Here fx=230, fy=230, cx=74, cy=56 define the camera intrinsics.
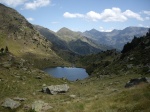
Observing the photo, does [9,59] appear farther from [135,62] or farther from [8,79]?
[135,62]

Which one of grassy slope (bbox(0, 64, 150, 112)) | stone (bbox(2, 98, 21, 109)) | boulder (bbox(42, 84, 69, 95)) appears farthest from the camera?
boulder (bbox(42, 84, 69, 95))

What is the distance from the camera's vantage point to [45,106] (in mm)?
30984

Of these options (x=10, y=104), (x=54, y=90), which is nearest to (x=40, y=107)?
(x=10, y=104)

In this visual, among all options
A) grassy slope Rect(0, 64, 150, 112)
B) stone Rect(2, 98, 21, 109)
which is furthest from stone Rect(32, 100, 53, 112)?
stone Rect(2, 98, 21, 109)

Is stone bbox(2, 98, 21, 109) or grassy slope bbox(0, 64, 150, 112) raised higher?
grassy slope bbox(0, 64, 150, 112)

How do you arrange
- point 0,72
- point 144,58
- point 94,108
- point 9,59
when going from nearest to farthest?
1. point 94,108
2. point 0,72
3. point 9,59
4. point 144,58

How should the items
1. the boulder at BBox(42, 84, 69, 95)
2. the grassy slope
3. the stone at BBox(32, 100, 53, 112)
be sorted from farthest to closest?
the boulder at BBox(42, 84, 69, 95)
the stone at BBox(32, 100, 53, 112)
the grassy slope

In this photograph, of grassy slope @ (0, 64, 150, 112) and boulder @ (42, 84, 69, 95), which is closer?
grassy slope @ (0, 64, 150, 112)

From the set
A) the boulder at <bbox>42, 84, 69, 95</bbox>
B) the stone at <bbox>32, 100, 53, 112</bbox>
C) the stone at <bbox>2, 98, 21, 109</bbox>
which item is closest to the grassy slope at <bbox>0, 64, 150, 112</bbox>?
the stone at <bbox>2, 98, 21, 109</bbox>

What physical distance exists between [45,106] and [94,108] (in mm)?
7254

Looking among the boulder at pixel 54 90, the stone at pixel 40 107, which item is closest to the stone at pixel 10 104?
the stone at pixel 40 107

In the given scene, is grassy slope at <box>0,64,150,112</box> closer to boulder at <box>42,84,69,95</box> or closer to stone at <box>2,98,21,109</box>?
stone at <box>2,98,21,109</box>

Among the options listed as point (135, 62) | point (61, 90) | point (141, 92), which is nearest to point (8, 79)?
point (61, 90)

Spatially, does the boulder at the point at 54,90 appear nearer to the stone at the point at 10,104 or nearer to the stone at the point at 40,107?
the stone at the point at 10,104
